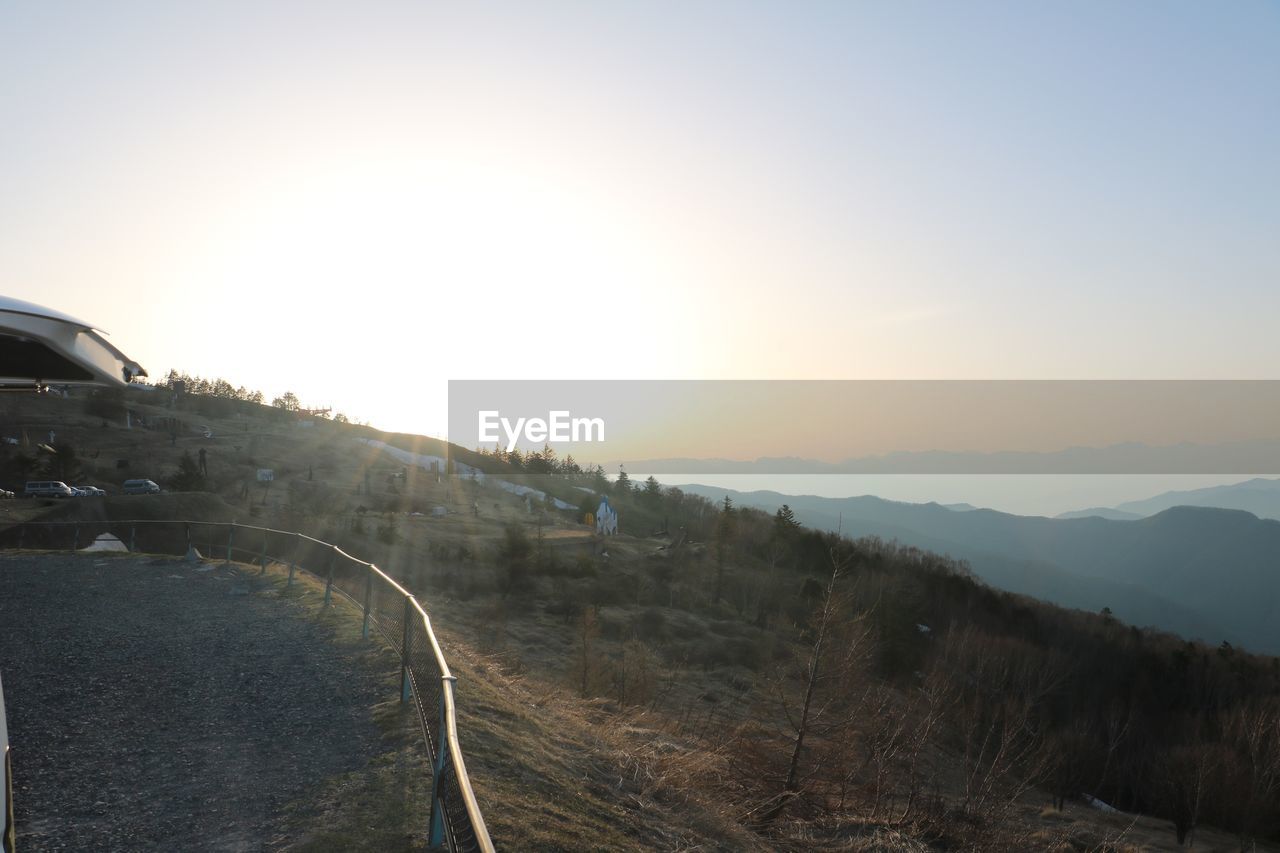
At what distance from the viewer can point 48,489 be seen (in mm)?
46875

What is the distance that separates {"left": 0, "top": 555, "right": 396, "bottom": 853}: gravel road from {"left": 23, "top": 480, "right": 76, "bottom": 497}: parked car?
39.3 metres

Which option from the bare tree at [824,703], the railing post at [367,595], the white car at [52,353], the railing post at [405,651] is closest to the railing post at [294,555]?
the railing post at [367,595]

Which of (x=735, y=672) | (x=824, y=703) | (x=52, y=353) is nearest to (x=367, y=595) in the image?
Result: (x=52, y=353)

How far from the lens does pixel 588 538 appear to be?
70500 millimetres

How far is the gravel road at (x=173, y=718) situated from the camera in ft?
19.0

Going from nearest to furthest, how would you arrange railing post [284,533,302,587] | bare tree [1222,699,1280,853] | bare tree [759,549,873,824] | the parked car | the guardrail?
the guardrail < railing post [284,533,302,587] < bare tree [759,549,873,824] < bare tree [1222,699,1280,853] < the parked car

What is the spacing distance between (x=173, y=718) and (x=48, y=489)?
4982cm

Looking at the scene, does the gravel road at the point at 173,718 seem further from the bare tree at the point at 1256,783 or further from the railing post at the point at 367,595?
the bare tree at the point at 1256,783

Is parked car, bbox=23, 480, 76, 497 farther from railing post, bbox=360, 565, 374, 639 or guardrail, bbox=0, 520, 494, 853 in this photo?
railing post, bbox=360, 565, 374, 639

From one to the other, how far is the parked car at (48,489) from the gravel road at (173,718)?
3932 centimetres

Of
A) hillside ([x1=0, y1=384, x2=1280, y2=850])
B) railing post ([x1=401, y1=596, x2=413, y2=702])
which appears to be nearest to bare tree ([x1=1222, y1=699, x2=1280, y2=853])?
hillside ([x1=0, y1=384, x2=1280, y2=850])

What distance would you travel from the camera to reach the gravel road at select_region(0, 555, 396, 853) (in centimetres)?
580

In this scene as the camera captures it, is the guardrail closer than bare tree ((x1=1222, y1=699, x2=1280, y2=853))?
Yes

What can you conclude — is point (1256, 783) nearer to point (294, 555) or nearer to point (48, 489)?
point (294, 555)
